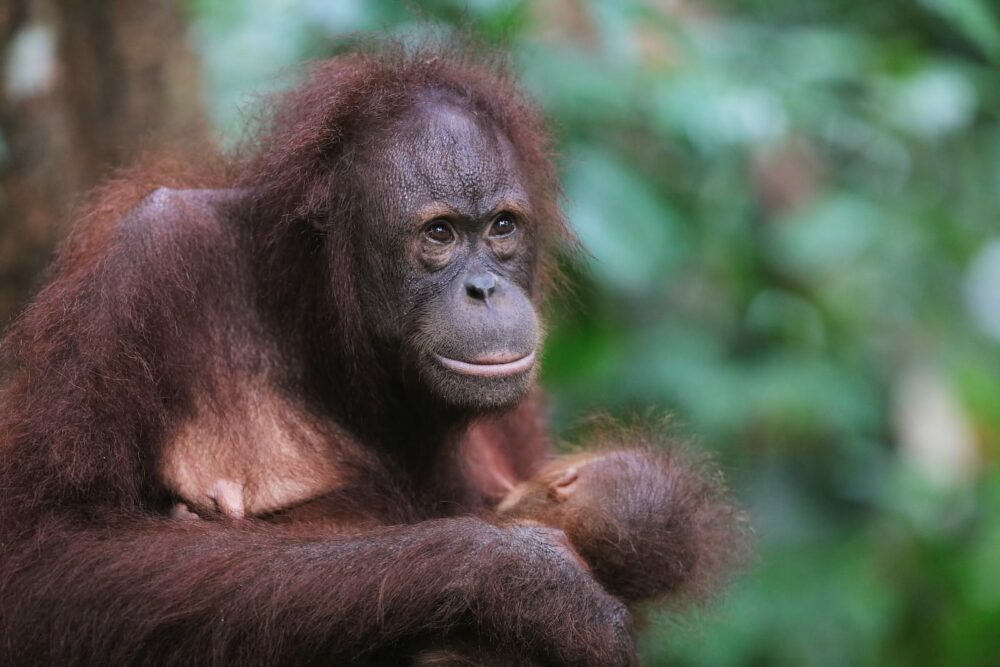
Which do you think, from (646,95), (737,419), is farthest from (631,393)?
(646,95)

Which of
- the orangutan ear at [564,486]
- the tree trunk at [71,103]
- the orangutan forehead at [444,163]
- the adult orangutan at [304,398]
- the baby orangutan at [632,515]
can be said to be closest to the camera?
the adult orangutan at [304,398]

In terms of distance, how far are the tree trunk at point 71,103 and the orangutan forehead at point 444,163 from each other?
110 cm

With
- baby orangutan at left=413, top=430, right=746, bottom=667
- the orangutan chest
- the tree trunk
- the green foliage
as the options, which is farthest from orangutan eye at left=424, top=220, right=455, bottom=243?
the tree trunk

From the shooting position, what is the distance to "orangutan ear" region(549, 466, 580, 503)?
3.51 m

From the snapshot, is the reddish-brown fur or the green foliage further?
the green foliage

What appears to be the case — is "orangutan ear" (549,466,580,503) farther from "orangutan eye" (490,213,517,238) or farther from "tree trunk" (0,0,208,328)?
"tree trunk" (0,0,208,328)

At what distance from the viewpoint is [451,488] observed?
144 inches

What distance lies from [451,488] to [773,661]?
2471 millimetres

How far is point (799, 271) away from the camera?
6.05 metres

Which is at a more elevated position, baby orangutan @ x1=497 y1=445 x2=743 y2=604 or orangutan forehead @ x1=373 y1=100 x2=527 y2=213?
orangutan forehead @ x1=373 y1=100 x2=527 y2=213

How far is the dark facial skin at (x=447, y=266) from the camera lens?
3.21m

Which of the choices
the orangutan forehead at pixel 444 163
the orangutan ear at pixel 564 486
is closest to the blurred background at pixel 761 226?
the orangutan forehead at pixel 444 163

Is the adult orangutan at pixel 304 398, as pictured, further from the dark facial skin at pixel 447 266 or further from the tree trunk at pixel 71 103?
the tree trunk at pixel 71 103

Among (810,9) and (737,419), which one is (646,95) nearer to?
(737,419)
